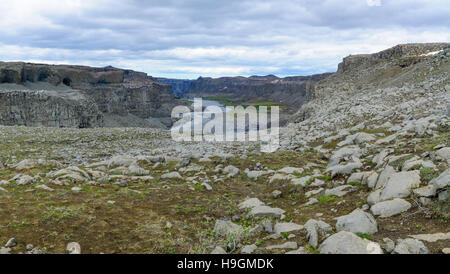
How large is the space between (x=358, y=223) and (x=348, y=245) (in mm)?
1142

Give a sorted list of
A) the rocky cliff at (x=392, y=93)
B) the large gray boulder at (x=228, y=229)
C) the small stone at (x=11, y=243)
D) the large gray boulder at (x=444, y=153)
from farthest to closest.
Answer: the rocky cliff at (x=392, y=93), the large gray boulder at (x=444, y=153), the large gray boulder at (x=228, y=229), the small stone at (x=11, y=243)

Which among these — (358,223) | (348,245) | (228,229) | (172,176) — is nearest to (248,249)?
(228,229)

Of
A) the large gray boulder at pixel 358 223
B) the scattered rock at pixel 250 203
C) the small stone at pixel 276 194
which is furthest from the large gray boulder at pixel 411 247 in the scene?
the small stone at pixel 276 194

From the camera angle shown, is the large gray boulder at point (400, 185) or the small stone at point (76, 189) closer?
the large gray boulder at point (400, 185)

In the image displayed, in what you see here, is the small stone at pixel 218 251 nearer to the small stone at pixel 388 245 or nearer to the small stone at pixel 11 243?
→ the small stone at pixel 388 245

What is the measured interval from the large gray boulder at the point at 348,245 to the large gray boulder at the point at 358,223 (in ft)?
1.96

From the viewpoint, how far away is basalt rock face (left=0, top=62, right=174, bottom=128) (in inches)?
3325

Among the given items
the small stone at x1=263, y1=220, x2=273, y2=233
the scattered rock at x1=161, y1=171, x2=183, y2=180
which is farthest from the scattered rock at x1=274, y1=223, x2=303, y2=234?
the scattered rock at x1=161, y1=171, x2=183, y2=180

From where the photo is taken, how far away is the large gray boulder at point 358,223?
631 cm

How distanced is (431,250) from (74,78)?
6372 inches

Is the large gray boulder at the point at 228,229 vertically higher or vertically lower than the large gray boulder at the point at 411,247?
lower

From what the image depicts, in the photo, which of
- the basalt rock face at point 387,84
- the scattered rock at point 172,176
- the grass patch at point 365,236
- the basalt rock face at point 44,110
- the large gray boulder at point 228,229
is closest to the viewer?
the grass patch at point 365,236

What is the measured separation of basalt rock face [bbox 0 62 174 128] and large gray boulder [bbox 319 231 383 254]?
96.6 metres
